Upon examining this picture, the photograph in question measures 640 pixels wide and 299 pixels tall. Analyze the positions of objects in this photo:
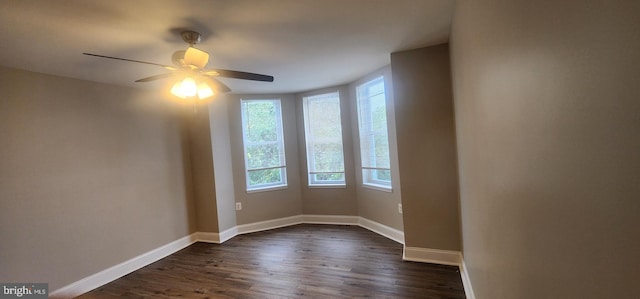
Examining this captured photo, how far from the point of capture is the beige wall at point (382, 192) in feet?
11.0

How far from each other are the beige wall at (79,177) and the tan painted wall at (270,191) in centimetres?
85

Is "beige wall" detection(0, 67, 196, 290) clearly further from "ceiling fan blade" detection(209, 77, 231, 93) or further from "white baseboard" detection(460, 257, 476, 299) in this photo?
"white baseboard" detection(460, 257, 476, 299)

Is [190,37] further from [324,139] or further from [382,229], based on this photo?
[382,229]

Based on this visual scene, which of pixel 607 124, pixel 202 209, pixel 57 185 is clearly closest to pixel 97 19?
pixel 57 185

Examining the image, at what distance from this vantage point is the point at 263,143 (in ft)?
14.7

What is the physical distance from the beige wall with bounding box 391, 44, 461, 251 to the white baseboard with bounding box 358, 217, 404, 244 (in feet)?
1.75

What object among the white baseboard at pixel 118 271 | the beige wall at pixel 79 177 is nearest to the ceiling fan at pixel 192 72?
the beige wall at pixel 79 177

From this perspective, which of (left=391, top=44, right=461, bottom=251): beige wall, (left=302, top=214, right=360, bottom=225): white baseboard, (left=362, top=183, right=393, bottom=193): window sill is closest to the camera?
(left=391, top=44, right=461, bottom=251): beige wall

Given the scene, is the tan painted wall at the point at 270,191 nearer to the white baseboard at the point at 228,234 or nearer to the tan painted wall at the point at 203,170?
the white baseboard at the point at 228,234

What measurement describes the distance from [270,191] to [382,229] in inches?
73.0

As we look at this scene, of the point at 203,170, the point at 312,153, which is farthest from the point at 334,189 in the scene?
the point at 203,170

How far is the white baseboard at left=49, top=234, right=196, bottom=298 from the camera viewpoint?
265cm

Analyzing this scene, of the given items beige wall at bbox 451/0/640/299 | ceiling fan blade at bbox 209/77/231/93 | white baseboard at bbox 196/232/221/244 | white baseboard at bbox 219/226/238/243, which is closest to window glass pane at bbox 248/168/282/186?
white baseboard at bbox 219/226/238/243

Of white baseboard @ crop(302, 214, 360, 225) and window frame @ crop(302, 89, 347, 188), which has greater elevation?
window frame @ crop(302, 89, 347, 188)
